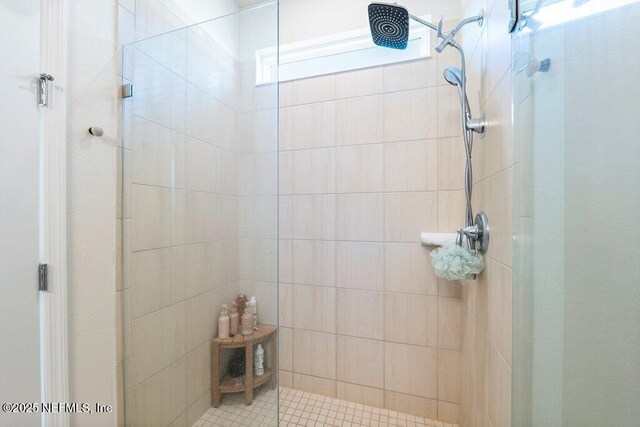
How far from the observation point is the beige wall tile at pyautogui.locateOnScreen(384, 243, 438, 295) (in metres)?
1.45

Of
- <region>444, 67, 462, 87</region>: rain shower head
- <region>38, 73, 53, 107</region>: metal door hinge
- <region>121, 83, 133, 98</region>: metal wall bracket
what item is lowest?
<region>38, 73, 53, 107</region>: metal door hinge

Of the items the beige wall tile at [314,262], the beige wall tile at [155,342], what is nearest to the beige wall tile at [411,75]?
the beige wall tile at [314,262]

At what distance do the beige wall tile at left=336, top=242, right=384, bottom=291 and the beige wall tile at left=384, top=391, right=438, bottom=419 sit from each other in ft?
2.02

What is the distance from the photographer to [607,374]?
386 millimetres

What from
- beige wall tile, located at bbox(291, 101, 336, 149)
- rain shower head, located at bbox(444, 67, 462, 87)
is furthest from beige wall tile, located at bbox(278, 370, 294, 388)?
rain shower head, located at bbox(444, 67, 462, 87)

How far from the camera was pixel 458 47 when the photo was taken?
112 centimetres

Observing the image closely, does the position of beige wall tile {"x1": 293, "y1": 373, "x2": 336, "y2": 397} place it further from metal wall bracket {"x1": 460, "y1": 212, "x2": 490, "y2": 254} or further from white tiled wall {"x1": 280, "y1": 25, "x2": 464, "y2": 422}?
metal wall bracket {"x1": 460, "y1": 212, "x2": 490, "y2": 254}

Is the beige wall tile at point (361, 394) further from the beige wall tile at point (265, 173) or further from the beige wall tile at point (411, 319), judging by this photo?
the beige wall tile at point (265, 173)

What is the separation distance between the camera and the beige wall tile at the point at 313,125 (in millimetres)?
1623

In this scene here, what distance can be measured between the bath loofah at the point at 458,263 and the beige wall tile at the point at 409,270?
1.28ft

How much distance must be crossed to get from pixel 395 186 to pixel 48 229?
148 cm

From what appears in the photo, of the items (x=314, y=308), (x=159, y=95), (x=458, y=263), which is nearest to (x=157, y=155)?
(x=159, y=95)

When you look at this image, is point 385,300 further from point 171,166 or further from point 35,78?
point 35,78

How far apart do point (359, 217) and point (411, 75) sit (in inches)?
33.9
